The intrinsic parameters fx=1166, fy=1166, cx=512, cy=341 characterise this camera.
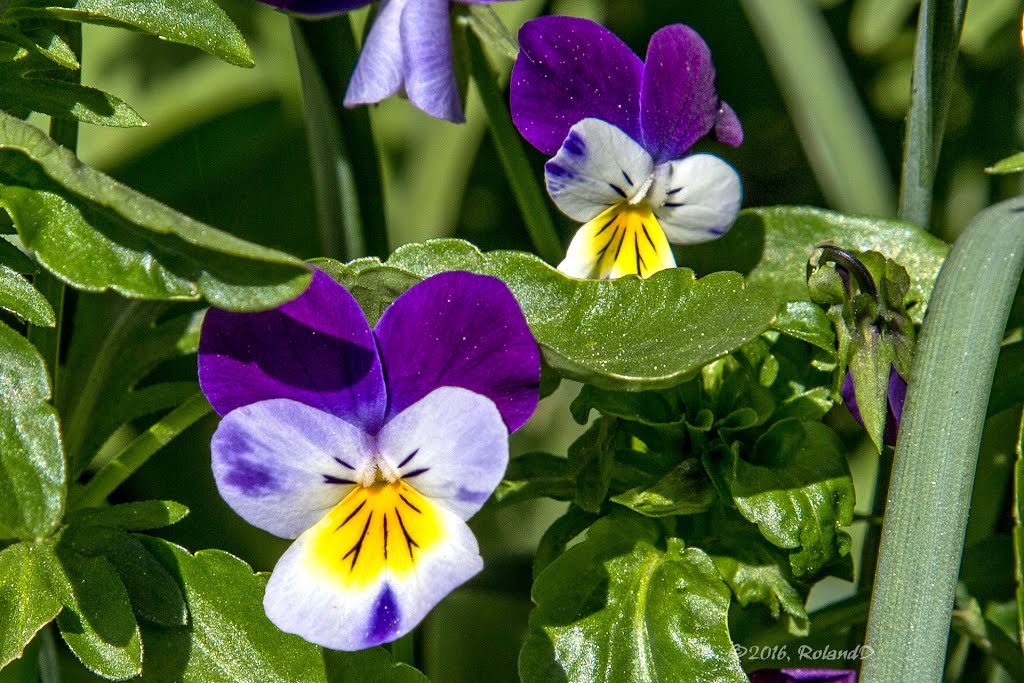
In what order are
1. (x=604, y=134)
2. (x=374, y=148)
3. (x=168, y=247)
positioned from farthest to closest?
(x=374, y=148) < (x=604, y=134) < (x=168, y=247)

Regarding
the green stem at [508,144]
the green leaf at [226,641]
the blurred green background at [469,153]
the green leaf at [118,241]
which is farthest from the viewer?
the blurred green background at [469,153]

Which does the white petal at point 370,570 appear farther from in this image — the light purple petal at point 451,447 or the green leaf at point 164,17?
the green leaf at point 164,17

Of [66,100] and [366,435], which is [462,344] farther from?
[66,100]

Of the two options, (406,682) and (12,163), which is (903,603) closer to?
(406,682)

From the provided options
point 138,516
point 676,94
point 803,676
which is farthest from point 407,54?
point 803,676

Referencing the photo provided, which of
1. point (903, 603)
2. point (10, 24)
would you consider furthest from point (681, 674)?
point (10, 24)

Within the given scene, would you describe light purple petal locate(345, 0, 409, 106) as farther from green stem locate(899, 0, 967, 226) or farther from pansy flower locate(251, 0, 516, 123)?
green stem locate(899, 0, 967, 226)

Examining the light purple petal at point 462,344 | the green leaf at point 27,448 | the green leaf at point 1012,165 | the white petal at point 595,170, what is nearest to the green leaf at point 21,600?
the green leaf at point 27,448
